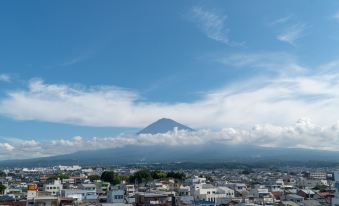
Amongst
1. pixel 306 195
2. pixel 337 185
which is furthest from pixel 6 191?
pixel 337 185

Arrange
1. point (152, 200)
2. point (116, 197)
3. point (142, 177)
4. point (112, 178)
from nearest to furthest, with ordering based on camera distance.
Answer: point (152, 200), point (116, 197), point (142, 177), point (112, 178)

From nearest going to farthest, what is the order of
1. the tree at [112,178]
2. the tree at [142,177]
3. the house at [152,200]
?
the house at [152,200] < the tree at [112,178] < the tree at [142,177]

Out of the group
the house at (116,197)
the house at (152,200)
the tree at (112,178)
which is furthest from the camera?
the tree at (112,178)

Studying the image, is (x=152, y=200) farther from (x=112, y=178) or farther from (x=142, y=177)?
(x=112, y=178)

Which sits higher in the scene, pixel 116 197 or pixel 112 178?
pixel 112 178

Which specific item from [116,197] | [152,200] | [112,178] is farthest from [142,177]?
[152,200]

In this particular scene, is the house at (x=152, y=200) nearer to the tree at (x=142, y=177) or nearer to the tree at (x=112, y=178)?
the tree at (x=112, y=178)

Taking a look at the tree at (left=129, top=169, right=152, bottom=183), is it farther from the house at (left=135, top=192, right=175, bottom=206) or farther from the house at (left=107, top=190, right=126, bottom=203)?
the house at (left=135, top=192, right=175, bottom=206)

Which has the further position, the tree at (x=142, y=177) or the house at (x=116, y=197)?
the tree at (x=142, y=177)

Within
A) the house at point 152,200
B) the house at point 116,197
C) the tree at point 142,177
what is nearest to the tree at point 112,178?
the tree at point 142,177

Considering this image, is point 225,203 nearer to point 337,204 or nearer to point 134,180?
point 337,204

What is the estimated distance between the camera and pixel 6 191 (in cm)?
3828

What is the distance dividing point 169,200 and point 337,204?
9.83m

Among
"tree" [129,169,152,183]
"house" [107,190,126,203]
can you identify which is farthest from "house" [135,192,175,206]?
"tree" [129,169,152,183]
